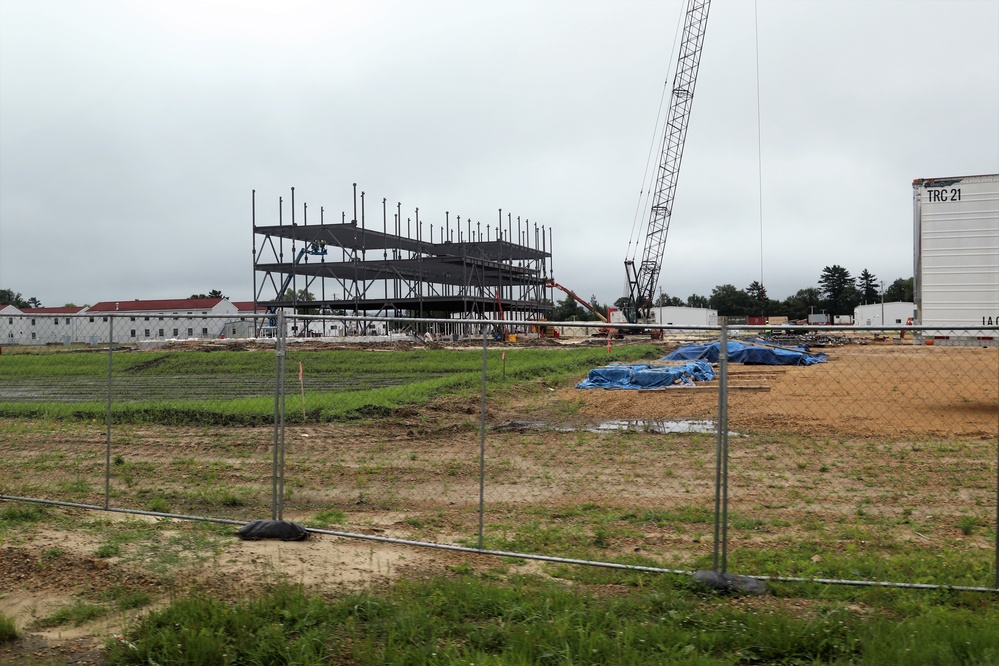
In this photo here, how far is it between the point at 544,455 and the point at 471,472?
2.84m

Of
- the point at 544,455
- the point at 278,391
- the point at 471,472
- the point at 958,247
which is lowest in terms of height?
the point at 471,472

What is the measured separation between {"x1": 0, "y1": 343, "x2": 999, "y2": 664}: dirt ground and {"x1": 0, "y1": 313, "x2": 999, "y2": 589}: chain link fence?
4 cm

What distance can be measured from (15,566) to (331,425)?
5.28 metres

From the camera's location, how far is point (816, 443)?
25.5 feet

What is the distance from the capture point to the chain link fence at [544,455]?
7.00 m

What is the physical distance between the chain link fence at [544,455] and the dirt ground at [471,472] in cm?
4

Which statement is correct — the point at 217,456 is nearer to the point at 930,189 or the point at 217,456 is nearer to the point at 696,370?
the point at 930,189

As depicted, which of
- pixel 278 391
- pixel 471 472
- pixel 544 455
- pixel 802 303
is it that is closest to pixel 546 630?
pixel 544 455

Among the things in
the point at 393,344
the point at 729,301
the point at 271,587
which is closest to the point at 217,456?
the point at 393,344

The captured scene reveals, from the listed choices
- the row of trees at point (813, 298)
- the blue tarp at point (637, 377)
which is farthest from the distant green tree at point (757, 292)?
the blue tarp at point (637, 377)

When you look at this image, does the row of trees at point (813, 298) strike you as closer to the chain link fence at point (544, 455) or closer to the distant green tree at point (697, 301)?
the distant green tree at point (697, 301)

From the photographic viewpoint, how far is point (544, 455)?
8.30 meters

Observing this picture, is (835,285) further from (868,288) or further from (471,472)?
(471,472)

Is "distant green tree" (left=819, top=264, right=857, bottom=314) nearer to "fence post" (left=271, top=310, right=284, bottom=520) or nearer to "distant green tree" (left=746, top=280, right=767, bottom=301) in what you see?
"distant green tree" (left=746, top=280, right=767, bottom=301)
